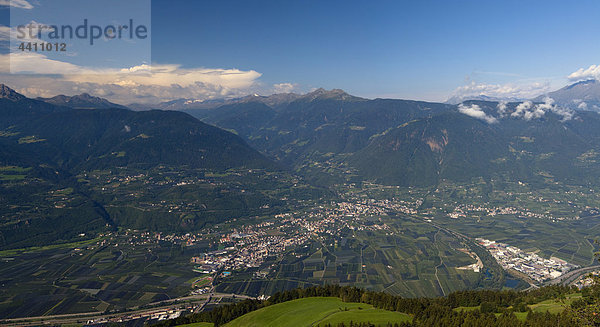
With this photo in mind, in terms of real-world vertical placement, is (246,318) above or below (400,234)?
above

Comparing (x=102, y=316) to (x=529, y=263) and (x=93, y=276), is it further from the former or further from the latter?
(x=529, y=263)

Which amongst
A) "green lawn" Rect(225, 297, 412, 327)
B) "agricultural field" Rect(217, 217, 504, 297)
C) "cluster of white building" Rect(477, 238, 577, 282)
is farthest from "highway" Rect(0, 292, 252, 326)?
"cluster of white building" Rect(477, 238, 577, 282)

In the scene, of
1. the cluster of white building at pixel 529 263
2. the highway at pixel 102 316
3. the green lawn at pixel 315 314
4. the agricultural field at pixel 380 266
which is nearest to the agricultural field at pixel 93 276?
the highway at pixel 102 316

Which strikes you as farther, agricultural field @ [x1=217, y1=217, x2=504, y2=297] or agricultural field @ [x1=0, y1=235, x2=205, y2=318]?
agricultural field @ [x1=217, y1=217, x2=504, y2=297]

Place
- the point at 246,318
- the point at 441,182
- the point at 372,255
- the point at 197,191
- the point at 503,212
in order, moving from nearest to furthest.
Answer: the point at 246,318 → the point at 372,255 → the point at 503,212 → the point at 197,191 → the point at 441,182

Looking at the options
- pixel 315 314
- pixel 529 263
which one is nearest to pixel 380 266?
pixel 529 263

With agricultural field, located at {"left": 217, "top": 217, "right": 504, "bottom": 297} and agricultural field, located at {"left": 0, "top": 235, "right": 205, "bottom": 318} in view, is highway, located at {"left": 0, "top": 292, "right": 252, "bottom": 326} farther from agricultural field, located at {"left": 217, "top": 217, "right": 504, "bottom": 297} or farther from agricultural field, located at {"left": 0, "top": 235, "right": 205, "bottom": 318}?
agricultural field, located at {"left": 217, "top": 217, "right": 504, "bottom": 297}

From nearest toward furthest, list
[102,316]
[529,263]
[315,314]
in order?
[315,314] → [102,316] → [529,263]

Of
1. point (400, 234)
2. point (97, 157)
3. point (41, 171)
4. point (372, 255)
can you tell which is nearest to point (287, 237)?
point (372, 255)

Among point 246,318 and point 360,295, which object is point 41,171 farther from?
point 360,295
